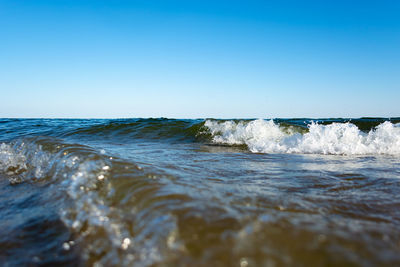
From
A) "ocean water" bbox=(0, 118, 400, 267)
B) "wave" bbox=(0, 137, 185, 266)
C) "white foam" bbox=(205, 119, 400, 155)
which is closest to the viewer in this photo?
"ocean water" bbox=(0, 118, 400, 267)

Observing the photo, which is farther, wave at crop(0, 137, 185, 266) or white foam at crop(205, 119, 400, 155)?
white foam at crop(205, 119, 400, 155)

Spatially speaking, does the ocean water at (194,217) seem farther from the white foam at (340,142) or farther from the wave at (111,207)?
the white foam at (340,142)

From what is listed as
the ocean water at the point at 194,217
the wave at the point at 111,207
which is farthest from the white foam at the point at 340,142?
the wave at the point at 111,207

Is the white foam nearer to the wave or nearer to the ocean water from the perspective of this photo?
the ocean water

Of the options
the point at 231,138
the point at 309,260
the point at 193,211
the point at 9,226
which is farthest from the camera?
the point at 231,138

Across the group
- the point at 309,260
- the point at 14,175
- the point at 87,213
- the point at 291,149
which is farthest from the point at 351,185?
the point at 14,175

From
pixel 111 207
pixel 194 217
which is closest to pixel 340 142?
pixel 194 217

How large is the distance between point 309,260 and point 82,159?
8.45ft

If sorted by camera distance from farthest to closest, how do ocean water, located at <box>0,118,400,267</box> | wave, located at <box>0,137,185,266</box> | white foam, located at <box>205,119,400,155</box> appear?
1. white foam, located at <box>205,119,400,155</box>
2. wave, located at <box>0,137,185,266</box>
3. ocean water, located at <box>0,118,400,267</box>

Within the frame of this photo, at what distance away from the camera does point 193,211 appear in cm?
152

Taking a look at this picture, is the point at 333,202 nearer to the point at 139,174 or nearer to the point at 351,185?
the point at 351,185

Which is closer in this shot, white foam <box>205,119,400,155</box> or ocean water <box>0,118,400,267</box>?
ocean water <box>0,118,400,267</box>

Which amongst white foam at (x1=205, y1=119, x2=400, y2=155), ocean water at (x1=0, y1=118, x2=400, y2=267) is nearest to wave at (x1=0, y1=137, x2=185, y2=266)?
ocean water at (x1=0, y1=118, x2=400, y2=267)

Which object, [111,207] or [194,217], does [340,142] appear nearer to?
[194,217]
